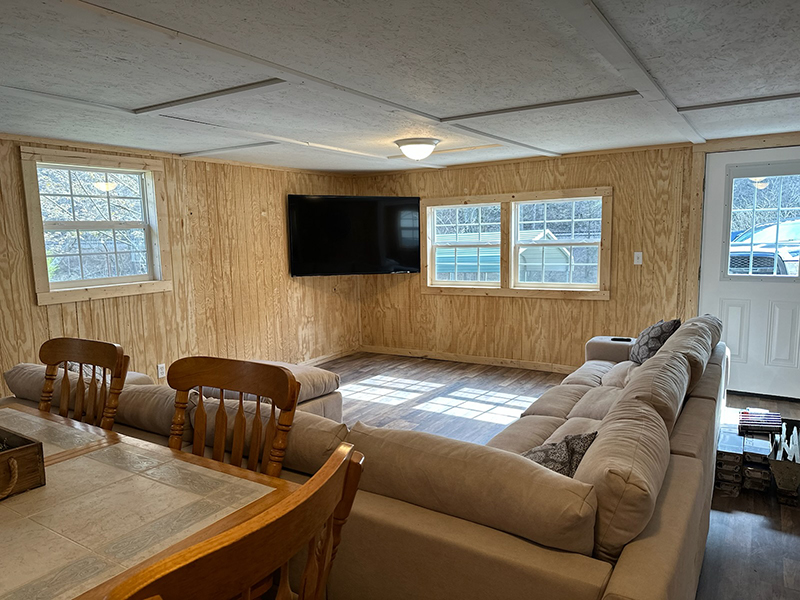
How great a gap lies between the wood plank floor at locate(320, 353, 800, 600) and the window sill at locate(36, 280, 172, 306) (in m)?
1.95

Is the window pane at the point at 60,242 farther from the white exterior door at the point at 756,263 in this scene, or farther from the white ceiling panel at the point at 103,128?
the white exterior door at the point at 756,263

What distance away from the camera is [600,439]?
1.72 metres

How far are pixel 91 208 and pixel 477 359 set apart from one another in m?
4.10

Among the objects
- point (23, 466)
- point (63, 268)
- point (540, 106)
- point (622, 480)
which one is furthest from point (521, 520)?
point (63, 268)

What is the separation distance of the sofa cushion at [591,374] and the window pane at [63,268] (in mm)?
3875

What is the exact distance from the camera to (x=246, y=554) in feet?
2.31

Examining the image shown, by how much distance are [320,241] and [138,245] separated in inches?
75.9

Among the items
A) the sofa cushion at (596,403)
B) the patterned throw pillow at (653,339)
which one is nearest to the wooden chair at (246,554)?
the sofa cushion at (596,403)

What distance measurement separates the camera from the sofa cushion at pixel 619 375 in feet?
11.8

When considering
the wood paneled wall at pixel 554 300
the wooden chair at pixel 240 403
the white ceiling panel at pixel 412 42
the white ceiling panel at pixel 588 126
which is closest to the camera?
the wooden chair at pixel 240 403

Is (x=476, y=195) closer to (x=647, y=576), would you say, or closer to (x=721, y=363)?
(x=721, y=363)

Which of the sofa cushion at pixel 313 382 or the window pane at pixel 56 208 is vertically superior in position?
the window pane at pixel 56 208

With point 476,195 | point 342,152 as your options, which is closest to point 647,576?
point 342,152

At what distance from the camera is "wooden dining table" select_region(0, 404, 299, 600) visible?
99 cm
